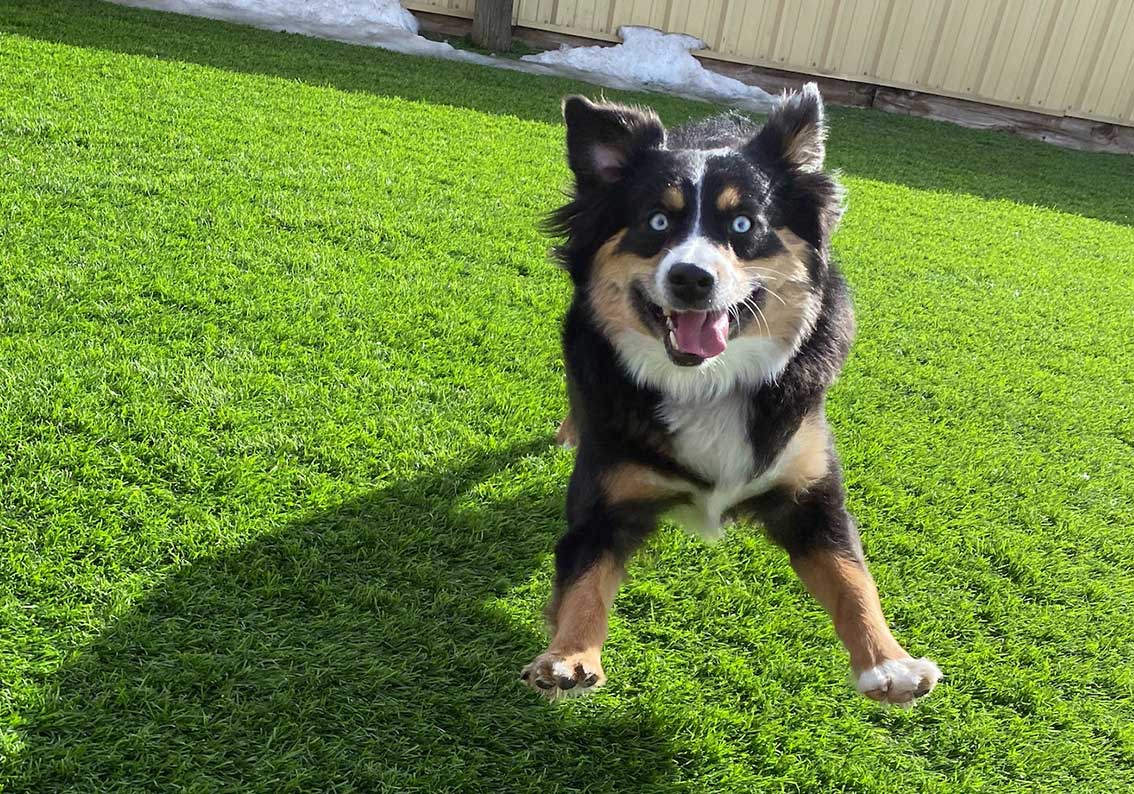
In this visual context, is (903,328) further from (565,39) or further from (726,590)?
(565,39)

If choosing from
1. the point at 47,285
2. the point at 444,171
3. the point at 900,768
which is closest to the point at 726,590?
the point at 900,768

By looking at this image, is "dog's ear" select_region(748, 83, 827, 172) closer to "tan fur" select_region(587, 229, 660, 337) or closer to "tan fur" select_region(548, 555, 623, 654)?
"tan fur" select_region(587, 229, 660, 337)

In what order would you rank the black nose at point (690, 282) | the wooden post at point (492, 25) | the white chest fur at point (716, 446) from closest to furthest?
the black nose at point (690, 282) → the white chest fur at point (716, 446) → the wooden post at point (492, 25)

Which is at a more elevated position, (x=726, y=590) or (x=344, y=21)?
(x=344, y=21)

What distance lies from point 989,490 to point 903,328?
148 centimetres

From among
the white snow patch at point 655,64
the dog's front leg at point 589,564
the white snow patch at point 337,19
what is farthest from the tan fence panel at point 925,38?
the dog's front leg at point 589,564

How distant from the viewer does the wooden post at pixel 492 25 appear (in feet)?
31.4

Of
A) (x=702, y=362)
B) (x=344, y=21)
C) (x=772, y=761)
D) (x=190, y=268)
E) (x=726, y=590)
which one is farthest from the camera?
(x=344, y=21)

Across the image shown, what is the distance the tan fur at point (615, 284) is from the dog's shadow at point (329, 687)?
2.62 feet

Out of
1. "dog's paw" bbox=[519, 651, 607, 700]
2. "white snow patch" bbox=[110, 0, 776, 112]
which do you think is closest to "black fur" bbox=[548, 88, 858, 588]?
"dog's paw" bbox=[519, 651, 607, 700]

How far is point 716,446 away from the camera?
7.50ft

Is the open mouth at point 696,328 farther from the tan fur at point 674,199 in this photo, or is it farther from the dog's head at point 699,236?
the tan fur at point 674,199

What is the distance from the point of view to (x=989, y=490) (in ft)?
10.4

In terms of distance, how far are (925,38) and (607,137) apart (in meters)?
9.68
